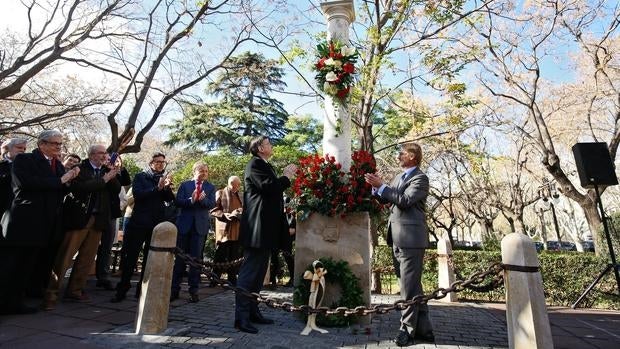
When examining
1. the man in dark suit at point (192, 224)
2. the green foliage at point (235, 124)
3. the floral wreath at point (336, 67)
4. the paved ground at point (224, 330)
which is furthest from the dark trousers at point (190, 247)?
the green foliage at point (235, 124)

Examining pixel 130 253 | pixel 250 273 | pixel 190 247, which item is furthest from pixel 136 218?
pixel 250 273

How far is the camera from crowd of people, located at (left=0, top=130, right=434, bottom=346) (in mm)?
3736

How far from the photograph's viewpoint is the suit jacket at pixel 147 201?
5.07 m

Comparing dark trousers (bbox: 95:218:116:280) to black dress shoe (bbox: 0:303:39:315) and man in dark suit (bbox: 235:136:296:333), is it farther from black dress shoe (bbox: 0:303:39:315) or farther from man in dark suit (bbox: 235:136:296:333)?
man in dark suit (bbox: 235:136:296:333)

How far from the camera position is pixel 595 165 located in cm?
630

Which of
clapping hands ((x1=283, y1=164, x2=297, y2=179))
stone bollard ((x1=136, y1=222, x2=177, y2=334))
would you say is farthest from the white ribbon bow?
stone bollard ((x1=136, y1=222, x2=177, y2=334))

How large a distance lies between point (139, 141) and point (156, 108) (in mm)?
1138

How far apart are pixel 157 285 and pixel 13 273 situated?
68.0 inches

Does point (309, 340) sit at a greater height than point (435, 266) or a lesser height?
lesser

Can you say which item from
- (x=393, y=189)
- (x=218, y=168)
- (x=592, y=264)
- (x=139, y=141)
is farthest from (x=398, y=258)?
(x=218, y=168)

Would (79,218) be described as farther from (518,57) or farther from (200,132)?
(200,132)

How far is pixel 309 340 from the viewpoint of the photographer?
3.60m

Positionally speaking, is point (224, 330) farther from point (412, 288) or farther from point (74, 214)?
point (74, 214)

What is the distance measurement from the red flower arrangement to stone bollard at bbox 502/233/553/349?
1.68 metres
